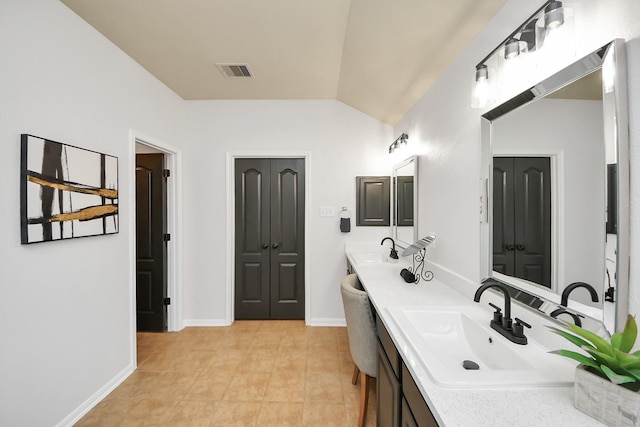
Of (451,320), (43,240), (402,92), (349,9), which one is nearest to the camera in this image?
(451,320)

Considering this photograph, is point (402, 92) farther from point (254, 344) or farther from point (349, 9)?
point (254, 344)

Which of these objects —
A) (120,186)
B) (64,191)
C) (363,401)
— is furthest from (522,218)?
(120,186)

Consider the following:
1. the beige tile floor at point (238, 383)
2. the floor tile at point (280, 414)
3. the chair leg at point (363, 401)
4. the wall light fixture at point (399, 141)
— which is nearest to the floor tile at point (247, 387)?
the beige tile floor at point (238, 383)

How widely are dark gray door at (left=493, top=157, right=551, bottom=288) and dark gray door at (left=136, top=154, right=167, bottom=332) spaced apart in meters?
3.22

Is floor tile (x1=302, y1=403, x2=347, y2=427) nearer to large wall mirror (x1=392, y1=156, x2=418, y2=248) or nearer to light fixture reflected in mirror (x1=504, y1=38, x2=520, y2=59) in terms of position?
large wall mirror (x1=392, y1=156, x2=418, y2=248)

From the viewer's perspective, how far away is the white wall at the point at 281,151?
327 centimetres

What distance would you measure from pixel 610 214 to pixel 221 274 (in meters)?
3.31

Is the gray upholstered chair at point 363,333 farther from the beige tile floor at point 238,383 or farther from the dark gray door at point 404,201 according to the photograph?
the dark gray door at point 404,201

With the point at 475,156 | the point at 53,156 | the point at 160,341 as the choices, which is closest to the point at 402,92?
the point at 475,156

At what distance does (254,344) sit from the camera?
9.21 ft

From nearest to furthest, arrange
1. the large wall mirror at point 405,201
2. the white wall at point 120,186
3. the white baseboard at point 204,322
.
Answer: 1. the white wall at point 120,186
2. the large wall mirror at point 405,201
3. the white baseboard at point 204,322

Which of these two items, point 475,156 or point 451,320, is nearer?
point 451,320

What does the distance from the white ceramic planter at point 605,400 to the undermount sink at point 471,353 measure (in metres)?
0.12

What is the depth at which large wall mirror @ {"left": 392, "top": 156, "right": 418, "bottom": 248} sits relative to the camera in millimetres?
2492
